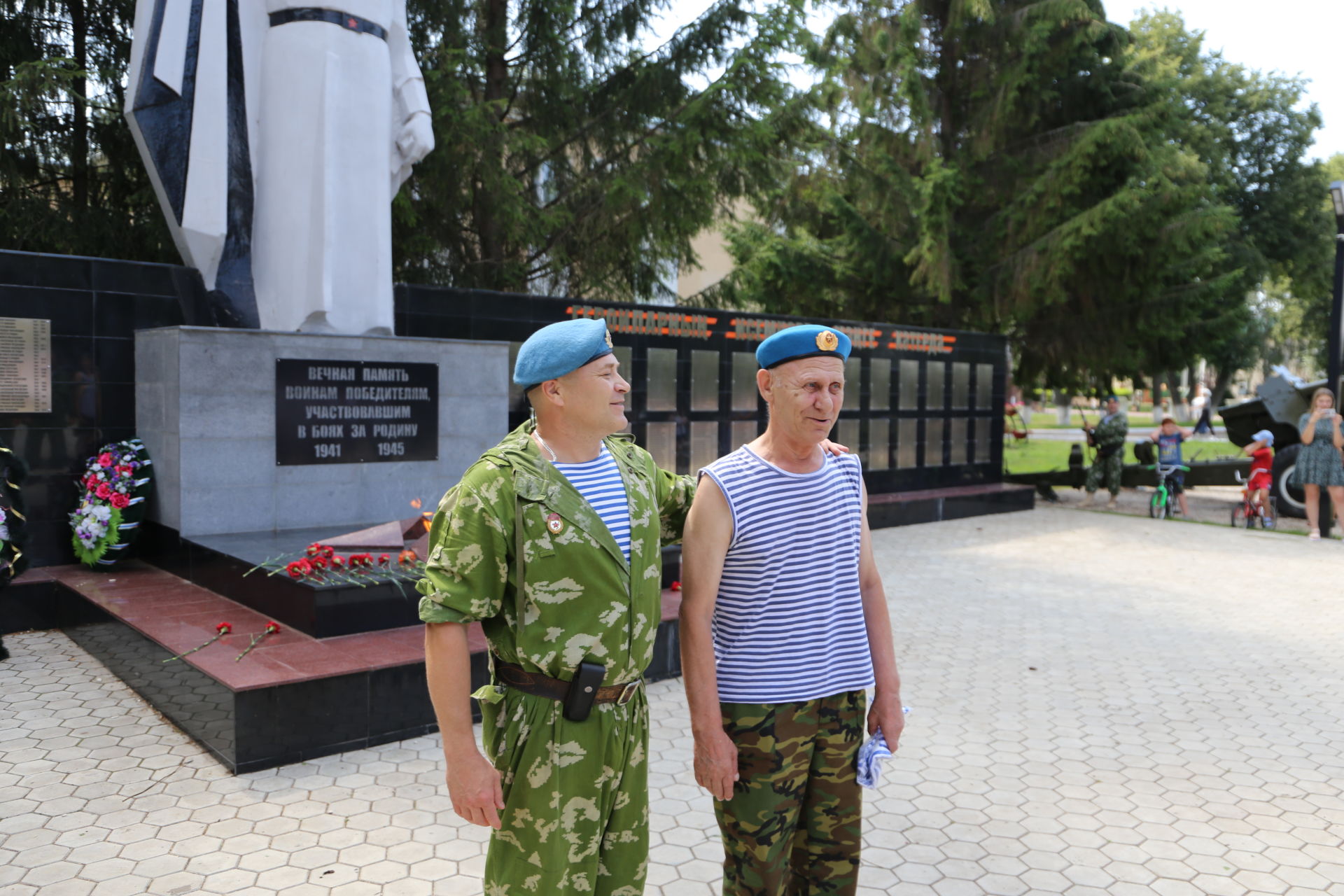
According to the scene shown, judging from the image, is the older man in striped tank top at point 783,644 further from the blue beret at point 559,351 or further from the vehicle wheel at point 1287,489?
the vehicle wheel at point 1287,489

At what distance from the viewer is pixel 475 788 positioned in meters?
1.95

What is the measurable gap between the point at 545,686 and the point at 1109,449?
41.3ft

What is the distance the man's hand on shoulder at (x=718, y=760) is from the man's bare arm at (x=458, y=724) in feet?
1.54

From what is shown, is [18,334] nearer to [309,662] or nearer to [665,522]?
[309,662]

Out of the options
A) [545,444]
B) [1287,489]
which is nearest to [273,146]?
[545,444]

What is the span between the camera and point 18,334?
6316 mm

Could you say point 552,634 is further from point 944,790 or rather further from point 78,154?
point 78,154

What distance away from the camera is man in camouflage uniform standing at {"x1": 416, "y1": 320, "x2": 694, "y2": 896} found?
6.42 ft

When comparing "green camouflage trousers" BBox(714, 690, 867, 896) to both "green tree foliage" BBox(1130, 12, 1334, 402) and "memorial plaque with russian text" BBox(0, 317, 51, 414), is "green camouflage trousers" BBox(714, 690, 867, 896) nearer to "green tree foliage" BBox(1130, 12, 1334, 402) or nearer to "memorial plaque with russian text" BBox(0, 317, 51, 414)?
"memorial plaque with russian text" BBox(0, 317, 51, 414)

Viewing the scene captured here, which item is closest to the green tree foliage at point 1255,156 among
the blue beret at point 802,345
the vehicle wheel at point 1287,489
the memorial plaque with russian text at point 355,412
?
the vehicle wheel at point 1287,489

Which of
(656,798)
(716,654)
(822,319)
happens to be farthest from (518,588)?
(822,319)

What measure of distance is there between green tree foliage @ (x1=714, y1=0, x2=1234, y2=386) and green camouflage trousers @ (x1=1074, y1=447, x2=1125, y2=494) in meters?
2.50

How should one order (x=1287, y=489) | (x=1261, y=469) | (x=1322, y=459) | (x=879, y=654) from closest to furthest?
1. (x=879, y=654)
2. (x=1322, y=459)
3. (x=1261, y=469)
4. (x=1287, y=489)

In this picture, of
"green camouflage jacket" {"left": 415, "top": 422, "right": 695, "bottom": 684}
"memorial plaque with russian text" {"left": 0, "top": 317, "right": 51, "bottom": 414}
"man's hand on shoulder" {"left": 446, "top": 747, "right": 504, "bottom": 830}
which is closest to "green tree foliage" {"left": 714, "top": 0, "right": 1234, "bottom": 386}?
"memorial plaque with russian text" {"left": 0, "top": 317, "right": 51, "bottom": 414}
